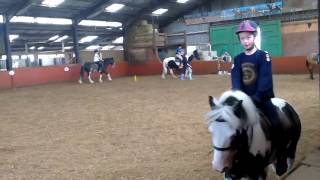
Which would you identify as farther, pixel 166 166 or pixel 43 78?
pixel 43 78

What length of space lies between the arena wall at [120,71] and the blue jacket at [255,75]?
675 inches

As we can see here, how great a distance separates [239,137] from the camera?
2.47m

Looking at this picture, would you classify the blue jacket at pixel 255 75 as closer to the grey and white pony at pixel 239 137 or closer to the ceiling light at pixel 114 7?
the grey and white pony at pixel 239 137

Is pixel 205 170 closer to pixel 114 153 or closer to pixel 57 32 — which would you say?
pixel 114 153

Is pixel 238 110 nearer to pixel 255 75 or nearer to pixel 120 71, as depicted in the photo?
pixel 255 75

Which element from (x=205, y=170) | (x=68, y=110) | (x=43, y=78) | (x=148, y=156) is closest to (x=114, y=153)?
(x=148, y=156)

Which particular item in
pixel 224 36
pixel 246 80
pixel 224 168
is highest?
pixel 224 36

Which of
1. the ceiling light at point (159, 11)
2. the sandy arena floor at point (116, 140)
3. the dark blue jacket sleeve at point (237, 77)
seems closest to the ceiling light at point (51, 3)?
the ceiling light at point (159, 11)

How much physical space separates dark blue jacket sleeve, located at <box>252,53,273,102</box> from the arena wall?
17196 mm

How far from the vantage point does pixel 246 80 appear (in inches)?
120

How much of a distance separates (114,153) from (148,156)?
0.53 meters

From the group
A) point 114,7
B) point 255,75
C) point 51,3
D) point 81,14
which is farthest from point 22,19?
point 255,75

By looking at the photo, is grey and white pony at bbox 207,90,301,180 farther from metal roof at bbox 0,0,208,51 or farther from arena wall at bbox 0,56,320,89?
metal roof at bbox 0,0,208,51

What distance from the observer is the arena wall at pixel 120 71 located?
63.2ft
